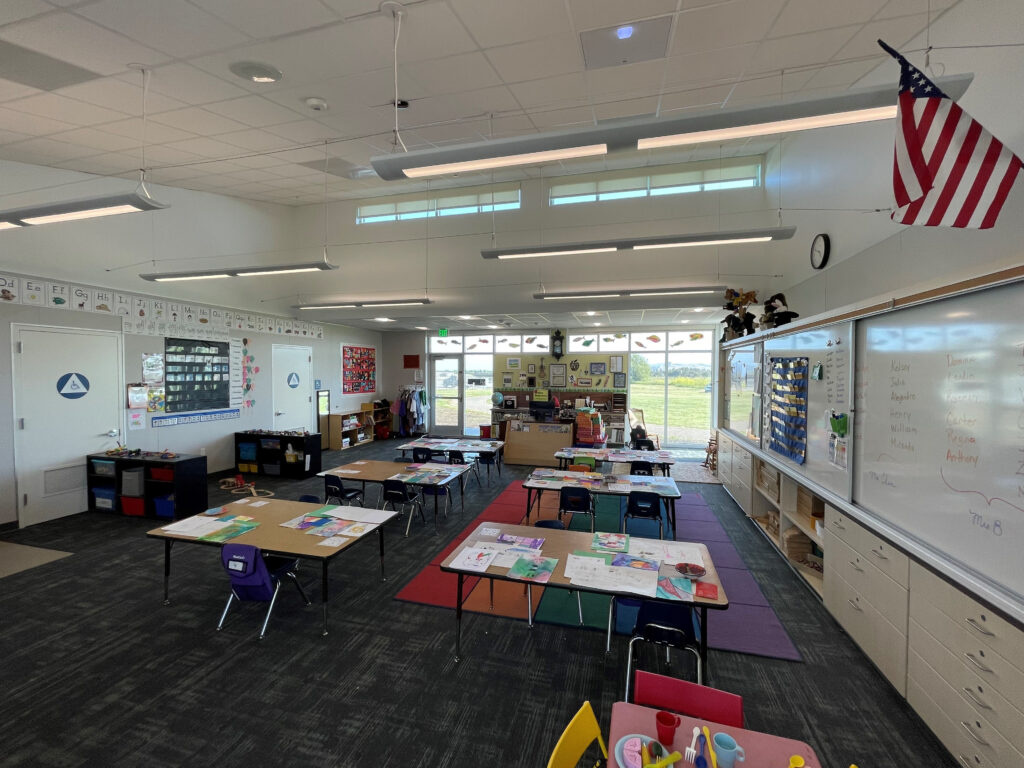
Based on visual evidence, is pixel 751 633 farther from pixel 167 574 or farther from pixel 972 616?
pixel 167 574

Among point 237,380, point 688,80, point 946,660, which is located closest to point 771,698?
point 946,660

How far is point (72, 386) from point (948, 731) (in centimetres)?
1009

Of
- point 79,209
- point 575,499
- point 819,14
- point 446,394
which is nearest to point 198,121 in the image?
point 79,209

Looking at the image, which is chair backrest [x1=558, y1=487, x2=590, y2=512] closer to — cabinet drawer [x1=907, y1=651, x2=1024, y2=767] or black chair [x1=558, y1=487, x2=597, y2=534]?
black chair [x1=558, y1=487, x2=597, y2=534]

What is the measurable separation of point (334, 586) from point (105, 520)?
15.0ft

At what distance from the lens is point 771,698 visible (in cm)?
302

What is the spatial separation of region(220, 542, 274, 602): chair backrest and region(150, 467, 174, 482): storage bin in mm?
4064

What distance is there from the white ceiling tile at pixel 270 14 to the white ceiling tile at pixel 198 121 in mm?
1596

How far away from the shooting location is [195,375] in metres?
8.36

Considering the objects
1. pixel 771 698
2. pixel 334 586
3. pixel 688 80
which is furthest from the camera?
pixel 334 586

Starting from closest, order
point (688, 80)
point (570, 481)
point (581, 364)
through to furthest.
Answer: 1. point (688, 80)
2. point (570, 481)
3. point (581, 364)

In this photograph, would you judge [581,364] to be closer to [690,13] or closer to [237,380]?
[237,380]

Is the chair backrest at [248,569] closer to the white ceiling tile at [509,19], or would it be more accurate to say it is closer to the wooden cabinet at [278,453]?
the white ceiling tile at [509,19]

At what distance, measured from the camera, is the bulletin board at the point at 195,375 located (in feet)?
26.0
